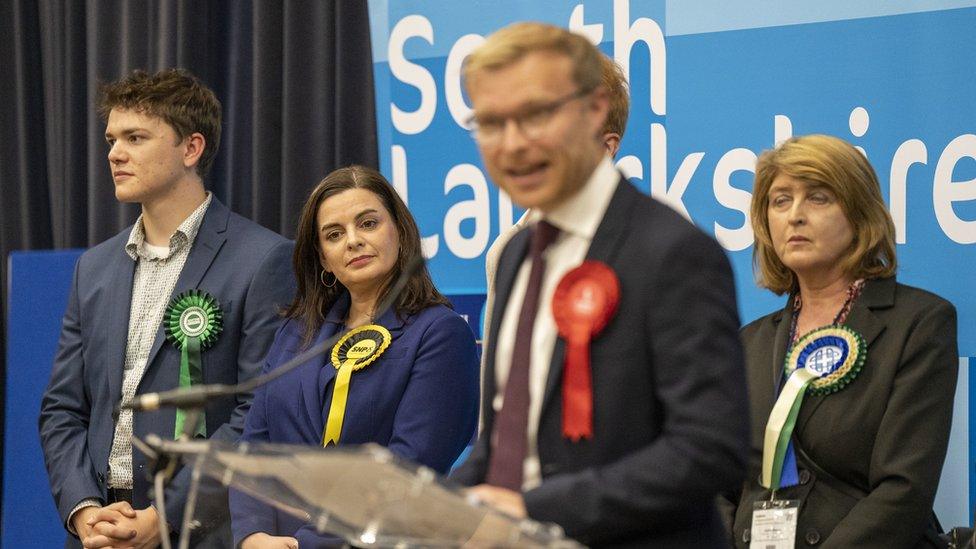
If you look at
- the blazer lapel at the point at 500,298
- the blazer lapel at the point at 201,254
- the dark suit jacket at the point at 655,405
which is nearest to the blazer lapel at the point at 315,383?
the blazer lapel at the point at 201,254

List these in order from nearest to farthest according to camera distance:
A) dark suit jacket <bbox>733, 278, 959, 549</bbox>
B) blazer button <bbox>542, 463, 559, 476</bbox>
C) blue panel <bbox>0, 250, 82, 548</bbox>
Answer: blazer button <bbox>542, 463, 559, 476</bbox>
dark suit jacket <bbox>733, 278, 959, 549</bbox>
blue panel <bbox>0, 250, 82, 548</bbox>

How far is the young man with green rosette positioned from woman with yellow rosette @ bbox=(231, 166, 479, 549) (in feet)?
1.01

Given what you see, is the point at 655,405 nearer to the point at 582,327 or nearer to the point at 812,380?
the point at 582,327

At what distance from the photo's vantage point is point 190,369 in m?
3.62

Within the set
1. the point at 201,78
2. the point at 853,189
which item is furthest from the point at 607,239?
the point at 201,78

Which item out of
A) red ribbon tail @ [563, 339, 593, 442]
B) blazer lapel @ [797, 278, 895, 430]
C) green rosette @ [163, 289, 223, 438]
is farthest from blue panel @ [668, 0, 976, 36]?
red ribbon tail @ [563, 339, 593, 442]

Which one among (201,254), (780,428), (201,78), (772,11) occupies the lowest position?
(780,428)

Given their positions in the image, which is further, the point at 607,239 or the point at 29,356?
the point at 29,356

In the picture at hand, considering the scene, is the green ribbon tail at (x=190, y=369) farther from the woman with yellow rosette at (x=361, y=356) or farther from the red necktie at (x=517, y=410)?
the red necktie at (x=517, y=410)

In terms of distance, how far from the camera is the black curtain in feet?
15.2

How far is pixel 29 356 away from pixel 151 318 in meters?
0.97

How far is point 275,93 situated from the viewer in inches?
187

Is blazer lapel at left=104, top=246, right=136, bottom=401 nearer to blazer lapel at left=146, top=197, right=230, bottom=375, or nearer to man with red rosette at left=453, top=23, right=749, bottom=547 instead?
blazer lapel at left=146, top=197, right=230, bottom=375

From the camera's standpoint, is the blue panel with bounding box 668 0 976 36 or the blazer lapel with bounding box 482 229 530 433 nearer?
the blazer lapel with bounding box 482 229 530 433
